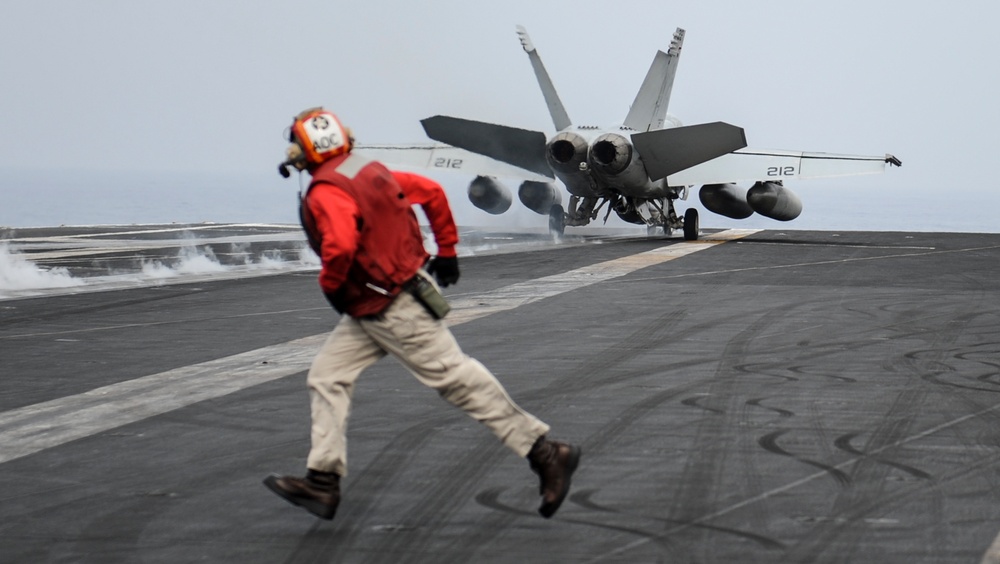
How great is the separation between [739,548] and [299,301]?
41.2 ft

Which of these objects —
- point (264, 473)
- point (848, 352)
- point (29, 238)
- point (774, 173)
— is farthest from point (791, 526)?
point (29, 238)

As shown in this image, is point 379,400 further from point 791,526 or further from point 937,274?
point 937,274

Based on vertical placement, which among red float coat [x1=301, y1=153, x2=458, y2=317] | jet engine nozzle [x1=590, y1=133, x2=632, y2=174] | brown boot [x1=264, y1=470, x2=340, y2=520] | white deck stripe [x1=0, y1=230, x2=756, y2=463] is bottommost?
white deck stripe [x1=0, y1=230, x2=756, y2=463]

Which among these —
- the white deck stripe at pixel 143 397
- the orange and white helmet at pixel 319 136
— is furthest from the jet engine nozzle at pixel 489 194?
the orange and white helmet at pixel 319 136

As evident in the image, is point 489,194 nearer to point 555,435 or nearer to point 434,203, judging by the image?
point 555,435

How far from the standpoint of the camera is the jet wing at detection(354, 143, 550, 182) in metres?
32.5

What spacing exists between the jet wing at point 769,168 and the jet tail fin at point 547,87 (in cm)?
332

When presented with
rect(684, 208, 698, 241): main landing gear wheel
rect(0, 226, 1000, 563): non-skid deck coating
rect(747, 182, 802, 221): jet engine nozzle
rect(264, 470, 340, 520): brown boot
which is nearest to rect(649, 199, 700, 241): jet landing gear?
rect(684, 208, 698, 241): main landing gear wheel

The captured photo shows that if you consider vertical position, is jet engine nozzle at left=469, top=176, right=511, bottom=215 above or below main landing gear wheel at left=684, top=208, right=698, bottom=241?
above

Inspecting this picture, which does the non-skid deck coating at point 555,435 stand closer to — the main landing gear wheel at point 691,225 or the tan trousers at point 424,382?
the tan trousers at point 424,382

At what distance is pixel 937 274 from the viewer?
837 inches

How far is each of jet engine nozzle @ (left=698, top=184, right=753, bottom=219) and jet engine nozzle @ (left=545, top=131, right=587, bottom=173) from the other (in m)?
5.28

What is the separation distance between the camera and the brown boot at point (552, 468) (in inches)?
233

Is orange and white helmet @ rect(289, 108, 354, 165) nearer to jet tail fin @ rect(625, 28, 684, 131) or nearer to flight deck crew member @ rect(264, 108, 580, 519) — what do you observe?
flight deck crew member @ rect(264, 108, 580, 519)
